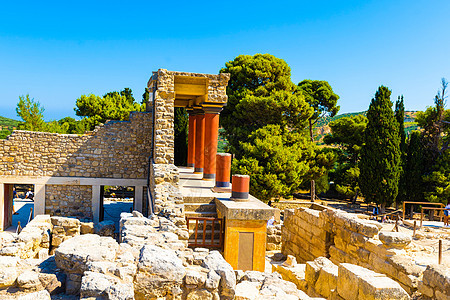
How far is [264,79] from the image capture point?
25.2 m

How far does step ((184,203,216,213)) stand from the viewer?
390 inches

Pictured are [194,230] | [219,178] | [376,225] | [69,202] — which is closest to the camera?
[376,225]

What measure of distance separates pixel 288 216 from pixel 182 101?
8.47 meters

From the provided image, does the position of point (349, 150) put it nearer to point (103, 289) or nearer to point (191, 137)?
point (191, 137)

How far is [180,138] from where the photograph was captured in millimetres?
22344

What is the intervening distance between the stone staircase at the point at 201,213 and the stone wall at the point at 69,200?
5.28m

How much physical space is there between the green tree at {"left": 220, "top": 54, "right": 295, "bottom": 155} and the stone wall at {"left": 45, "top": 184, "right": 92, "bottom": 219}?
1243 cm

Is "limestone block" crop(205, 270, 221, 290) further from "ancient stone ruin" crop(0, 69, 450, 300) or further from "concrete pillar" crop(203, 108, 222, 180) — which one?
"concrete pillar" crop(203, 108, 222, 180)

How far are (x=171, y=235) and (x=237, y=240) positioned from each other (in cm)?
321

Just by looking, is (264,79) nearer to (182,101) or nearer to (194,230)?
(182,101)

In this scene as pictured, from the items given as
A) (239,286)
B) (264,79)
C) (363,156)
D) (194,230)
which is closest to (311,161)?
(363,156)

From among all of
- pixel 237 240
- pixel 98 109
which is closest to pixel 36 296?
pixel 237 240

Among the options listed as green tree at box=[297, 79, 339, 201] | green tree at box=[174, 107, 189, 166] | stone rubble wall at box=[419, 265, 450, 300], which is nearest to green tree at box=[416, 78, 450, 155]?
green tree at box=[297, 79, 339, 201]

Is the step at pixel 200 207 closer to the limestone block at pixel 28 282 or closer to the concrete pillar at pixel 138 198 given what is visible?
the concrete pillar at pixel 138 198
